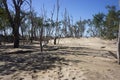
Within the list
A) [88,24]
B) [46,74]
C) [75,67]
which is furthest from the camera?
[88,24]

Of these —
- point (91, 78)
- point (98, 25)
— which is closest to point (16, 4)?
point (91, 78)

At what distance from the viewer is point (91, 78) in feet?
28.9

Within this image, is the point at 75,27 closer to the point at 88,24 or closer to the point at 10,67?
the point at 88,24

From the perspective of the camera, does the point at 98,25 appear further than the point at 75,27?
No

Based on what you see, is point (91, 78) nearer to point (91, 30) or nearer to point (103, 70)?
point (103, 70)

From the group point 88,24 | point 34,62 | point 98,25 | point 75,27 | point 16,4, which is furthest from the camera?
point 88,24

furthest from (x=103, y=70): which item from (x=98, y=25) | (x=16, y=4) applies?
(x=98, y=25)

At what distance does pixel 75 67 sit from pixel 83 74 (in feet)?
3.67

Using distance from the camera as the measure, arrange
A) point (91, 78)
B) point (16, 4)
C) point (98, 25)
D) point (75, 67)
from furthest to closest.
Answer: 1. point (98, 25)
2. point (16, 4)
3. point (75, 67)
4. point (91, 78)

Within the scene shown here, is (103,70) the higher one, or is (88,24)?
(88,24)

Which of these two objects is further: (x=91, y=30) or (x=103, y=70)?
(x=91, y=30)

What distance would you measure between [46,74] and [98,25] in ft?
162

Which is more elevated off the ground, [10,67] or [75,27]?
[75,27]

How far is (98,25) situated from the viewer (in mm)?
57625
